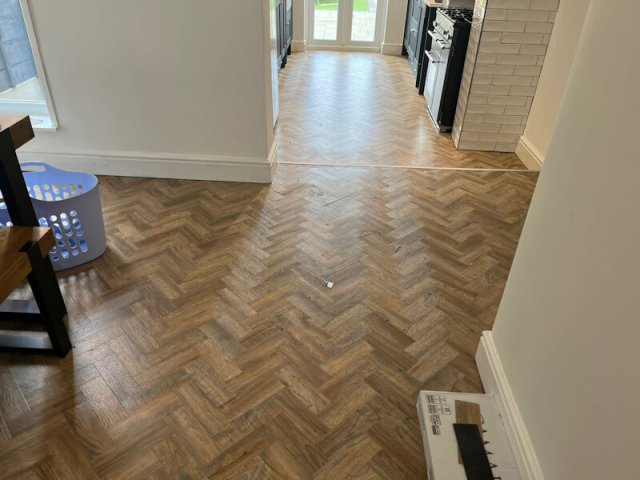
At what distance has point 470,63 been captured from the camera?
11.9 ft

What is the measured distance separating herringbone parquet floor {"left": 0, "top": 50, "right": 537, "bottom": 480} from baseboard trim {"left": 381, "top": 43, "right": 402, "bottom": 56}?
4036mm

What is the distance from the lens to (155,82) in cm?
294

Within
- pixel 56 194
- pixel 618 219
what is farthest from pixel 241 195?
pixel 618 219

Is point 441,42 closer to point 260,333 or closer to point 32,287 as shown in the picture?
point 260,333

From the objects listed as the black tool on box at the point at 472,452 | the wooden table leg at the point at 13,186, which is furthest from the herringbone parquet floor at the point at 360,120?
the black tool on box at the point at 472,452

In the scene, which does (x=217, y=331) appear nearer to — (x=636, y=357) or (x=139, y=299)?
(x=139, y=299)

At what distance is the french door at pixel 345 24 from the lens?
256 inches

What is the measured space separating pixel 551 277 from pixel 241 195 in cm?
206

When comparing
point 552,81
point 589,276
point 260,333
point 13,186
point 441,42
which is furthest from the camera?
point 441,42

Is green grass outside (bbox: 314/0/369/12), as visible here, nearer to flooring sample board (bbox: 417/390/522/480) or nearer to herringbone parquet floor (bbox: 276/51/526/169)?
herringbone parquet floor (bbox: 276/51/526/169)

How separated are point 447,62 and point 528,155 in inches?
39.2

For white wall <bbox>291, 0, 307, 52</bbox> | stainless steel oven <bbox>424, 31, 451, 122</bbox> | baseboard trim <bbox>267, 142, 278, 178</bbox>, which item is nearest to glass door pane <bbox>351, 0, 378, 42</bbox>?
white wall <bbox>291, 0, 307, 52</bbox>

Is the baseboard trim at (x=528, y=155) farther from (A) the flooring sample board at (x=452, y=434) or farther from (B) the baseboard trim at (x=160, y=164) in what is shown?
(A) the flooring sample board at (x=452, y=434)

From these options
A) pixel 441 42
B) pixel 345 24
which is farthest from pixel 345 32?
pixel 441 42
